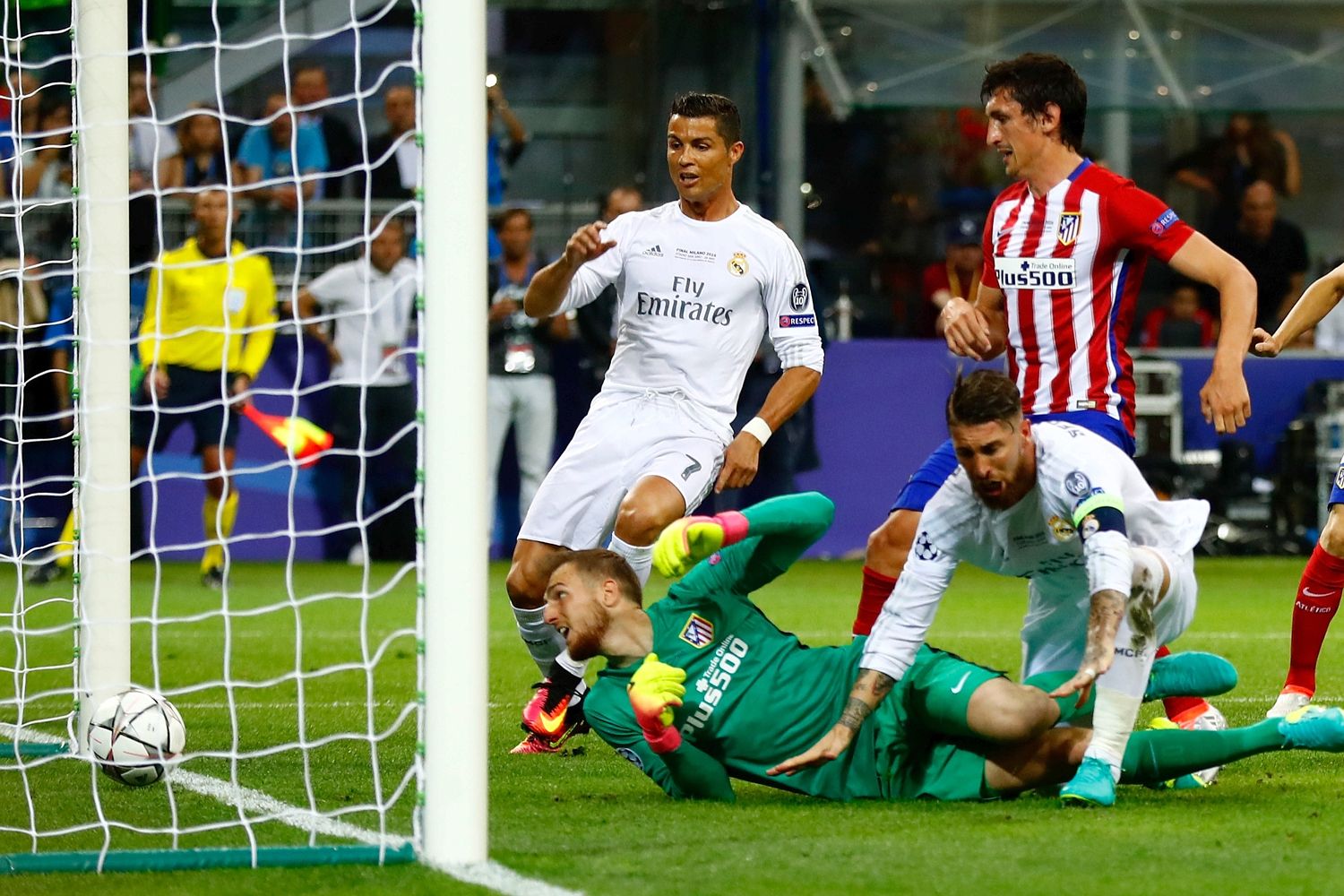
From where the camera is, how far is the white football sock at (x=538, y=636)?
20.0 ft

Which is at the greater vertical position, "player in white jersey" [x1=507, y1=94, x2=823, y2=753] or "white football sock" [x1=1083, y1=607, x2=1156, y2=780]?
"player in white jersey" [x1=507, y1=94, x2=823, y2=753]

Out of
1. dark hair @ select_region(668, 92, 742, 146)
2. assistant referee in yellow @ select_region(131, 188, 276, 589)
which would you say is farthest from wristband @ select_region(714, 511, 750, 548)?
assistant referee in yellow @ select_region(131, 188, 276, 589)

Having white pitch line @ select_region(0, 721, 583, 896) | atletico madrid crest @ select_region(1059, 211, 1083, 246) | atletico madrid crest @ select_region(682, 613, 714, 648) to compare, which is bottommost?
white pitch line @ select_region(0, 721, 583, 896)

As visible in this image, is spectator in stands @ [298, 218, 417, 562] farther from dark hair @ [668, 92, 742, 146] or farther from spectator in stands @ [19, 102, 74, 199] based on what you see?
dark hair @ [668, 92, 742, 146]

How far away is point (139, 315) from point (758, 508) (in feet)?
25.7

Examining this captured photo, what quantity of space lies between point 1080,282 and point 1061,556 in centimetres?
88

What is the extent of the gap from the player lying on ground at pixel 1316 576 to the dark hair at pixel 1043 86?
1.32 meters

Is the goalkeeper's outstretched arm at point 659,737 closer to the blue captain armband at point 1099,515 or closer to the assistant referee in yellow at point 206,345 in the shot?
the blue captain armband at point 1099,515

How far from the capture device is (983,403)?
14.3 feet

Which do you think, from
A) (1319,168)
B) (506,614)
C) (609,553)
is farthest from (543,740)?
(1319,168)

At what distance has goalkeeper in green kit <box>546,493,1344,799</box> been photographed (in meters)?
4.54

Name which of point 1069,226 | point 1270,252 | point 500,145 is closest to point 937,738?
point 1069,226

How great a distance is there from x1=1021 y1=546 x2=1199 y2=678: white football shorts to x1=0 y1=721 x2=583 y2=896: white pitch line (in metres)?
1.63

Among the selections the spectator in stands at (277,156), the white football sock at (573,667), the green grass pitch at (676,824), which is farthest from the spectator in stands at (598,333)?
the white football sock at (573,667)
